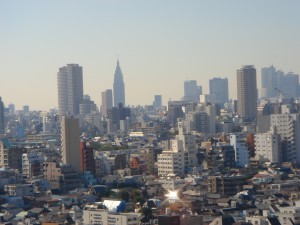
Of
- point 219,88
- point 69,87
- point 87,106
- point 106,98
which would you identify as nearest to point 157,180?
point 87,106

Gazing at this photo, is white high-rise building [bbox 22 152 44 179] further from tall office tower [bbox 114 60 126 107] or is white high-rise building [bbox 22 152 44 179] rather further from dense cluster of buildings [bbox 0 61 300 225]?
tall office tower [bbox 114 60 126 107]

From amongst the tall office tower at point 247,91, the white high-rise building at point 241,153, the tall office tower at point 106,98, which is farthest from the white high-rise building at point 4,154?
the tall office tower at point 106,98

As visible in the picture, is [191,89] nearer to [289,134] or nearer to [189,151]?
[289,134]

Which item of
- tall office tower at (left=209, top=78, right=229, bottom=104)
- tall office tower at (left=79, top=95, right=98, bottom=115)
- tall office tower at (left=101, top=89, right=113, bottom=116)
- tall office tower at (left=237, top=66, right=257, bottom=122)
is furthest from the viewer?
tall office tower at (left=209, top=78, right=229, bottom=104)

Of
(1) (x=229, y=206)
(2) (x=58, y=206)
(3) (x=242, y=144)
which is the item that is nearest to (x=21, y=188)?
(2) (x=58, y=206)

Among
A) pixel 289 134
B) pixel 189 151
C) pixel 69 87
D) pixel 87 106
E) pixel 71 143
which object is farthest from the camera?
pixel 69 87

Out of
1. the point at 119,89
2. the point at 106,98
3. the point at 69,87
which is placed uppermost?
the point at 119,89

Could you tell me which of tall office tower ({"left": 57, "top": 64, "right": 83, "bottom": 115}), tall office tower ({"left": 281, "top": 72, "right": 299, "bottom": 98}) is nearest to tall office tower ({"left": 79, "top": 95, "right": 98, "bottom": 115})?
tall office tower ({"left": 57, "top": 64, "right": 83, "bottom": 115})

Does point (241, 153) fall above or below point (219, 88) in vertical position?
below
